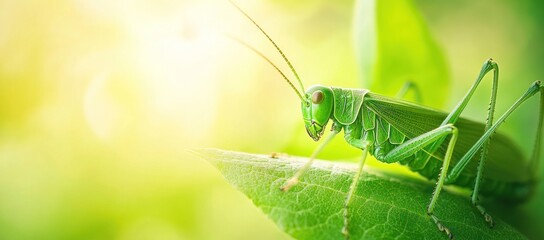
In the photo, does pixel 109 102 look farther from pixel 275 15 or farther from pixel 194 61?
pixel 275 15

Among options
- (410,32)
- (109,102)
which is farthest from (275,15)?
(410,32)

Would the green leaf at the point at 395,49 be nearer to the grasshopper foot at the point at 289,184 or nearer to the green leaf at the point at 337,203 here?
the green leaf at the point at 337,203

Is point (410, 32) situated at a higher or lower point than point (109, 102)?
higher

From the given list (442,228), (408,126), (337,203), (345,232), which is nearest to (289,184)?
(337,203)

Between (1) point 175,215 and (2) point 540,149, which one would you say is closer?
(2) point 540,149

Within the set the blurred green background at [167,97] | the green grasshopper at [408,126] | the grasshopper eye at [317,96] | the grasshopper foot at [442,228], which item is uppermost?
the grasshopper eye at [317,96]

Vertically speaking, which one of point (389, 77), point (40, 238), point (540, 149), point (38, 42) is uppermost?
point (389, 77)

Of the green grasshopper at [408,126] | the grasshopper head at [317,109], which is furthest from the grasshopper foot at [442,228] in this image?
the grasshopper head at [317,109]
